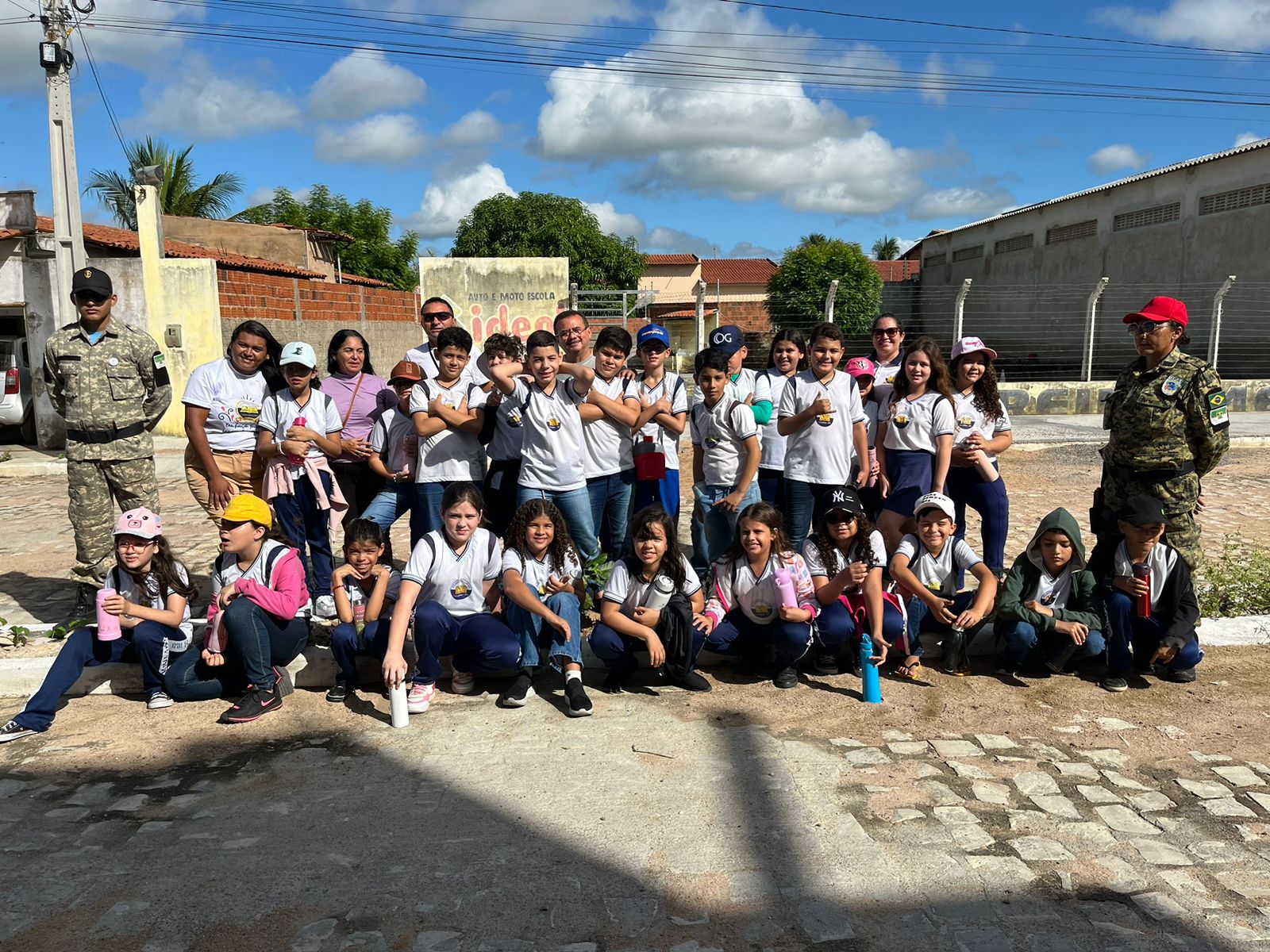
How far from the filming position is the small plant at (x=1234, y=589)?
5.44 metres

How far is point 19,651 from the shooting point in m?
5.04

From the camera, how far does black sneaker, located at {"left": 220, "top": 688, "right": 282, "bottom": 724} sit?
4277 mm

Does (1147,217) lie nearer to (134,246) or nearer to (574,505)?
(134,246)

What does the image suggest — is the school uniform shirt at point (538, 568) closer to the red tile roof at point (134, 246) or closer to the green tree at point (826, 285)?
the red tile roof at point (134, 246)

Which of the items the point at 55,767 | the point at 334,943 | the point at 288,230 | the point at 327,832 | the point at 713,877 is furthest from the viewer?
the point at 288,230

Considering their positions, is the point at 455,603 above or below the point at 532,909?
above

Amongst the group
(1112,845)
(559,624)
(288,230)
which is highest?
(288,230)

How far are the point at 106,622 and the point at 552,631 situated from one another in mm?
2075

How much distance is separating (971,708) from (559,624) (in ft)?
6.40

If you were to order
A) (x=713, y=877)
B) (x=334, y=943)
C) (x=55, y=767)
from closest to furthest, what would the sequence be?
(x=334, y=943), (x=713, y=877), (x=55, y=767)

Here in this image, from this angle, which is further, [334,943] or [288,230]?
[288,230]

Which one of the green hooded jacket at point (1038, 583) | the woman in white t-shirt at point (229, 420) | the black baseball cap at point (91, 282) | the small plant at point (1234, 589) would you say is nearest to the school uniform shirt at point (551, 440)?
the woman in white t-shirt at point (229, 420)

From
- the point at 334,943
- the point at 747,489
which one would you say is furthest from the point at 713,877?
the point at 747,489

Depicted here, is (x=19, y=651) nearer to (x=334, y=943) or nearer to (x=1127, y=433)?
(x=334, y=943)
